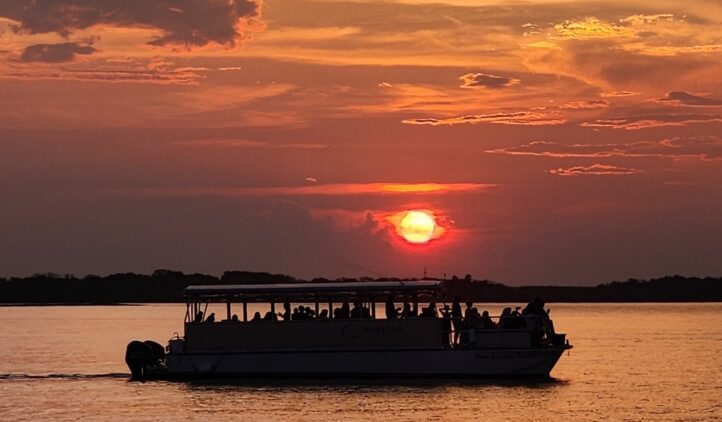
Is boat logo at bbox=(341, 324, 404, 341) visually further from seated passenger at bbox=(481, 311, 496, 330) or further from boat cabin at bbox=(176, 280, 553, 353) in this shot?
seated passenger at bbox=(481, 311, 496, 330)

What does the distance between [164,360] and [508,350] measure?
17.2 meters

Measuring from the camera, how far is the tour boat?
52.9 m

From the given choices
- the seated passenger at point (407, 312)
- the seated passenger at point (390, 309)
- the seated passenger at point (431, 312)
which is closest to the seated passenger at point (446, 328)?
the seated passenger at point (431, 312)

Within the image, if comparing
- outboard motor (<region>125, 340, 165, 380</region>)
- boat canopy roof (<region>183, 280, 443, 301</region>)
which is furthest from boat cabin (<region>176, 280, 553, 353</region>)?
outboard motor (<region>125, 340, 165, 380</region>)

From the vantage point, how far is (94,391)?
5744cm

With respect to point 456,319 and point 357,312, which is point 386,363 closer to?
point 357,312

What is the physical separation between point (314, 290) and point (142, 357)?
31.8 feet

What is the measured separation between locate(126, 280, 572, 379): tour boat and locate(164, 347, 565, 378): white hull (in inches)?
1.6

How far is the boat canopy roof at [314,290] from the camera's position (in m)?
53.3

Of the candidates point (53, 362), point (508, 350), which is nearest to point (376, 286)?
point (508, 350)

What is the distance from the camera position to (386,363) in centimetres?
5338

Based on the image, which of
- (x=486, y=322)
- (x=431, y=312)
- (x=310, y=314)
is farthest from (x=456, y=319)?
(x=310, y=314)

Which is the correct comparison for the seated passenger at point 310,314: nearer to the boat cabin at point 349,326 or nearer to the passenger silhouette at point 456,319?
the boat cabin at point 349,326

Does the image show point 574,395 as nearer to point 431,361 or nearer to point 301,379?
point 431,361
